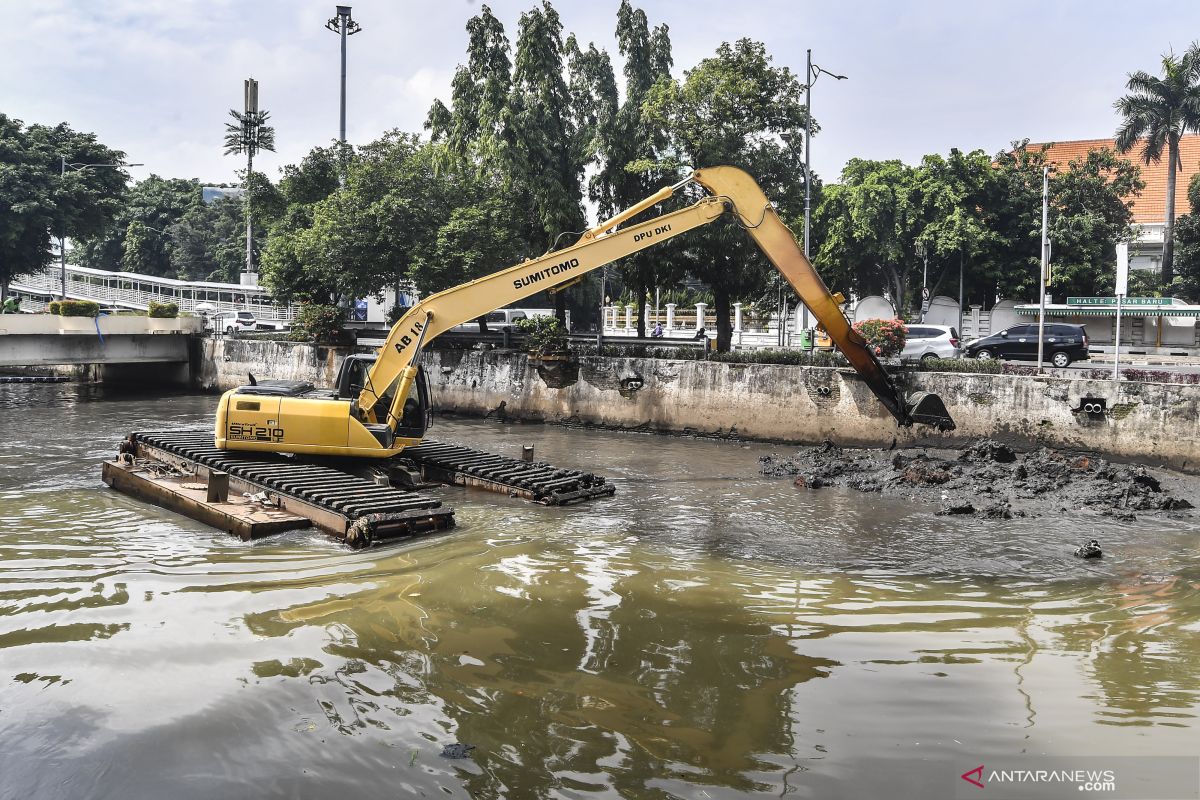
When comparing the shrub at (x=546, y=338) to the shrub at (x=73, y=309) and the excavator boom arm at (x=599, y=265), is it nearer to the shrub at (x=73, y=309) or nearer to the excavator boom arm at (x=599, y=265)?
the excavator boom arm at (x=599, y=265)

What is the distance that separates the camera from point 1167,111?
4125cm

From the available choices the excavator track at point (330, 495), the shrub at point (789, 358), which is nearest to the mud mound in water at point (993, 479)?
the shrub at point (789, 358)

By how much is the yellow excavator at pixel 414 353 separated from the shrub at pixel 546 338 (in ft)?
30.9

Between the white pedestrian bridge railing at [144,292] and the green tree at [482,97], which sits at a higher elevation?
the green tree at [482,97]

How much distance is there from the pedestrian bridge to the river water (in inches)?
769

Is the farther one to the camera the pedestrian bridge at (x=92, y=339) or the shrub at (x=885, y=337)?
the pedestrian bridge at (x=92, y=339)

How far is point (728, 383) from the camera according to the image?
72.9 feet

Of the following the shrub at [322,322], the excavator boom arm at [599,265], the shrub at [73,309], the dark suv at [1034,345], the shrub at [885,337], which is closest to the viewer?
the excavator boom arm at [599,265]

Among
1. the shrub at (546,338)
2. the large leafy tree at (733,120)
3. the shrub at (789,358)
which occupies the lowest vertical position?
the shrub at (789,358)

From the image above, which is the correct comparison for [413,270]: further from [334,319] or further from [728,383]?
[728,383]

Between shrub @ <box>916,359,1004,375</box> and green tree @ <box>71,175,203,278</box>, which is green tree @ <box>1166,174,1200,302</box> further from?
green tree @ <box>71,175,203,278</box>

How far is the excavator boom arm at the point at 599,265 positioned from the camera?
45.4 feet

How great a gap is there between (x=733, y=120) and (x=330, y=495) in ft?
59.4

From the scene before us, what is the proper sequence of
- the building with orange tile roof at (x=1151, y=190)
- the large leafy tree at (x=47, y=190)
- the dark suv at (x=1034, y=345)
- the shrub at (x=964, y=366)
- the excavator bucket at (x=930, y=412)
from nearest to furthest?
the excavator bucket at (x=930, y=412)
the shrub at (x=964, y=366)
the dark suv at (x=1034, y=345)
the large leafy tree at (x=47, y=190)
the building with orange tile roof at (x=1151, y=190)
